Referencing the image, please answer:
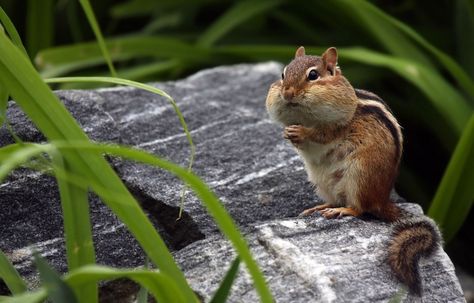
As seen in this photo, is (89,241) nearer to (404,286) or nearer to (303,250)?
(303,250)

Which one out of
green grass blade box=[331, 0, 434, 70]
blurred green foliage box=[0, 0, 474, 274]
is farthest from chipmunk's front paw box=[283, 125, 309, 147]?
green grass blade box=[331, 0, 434, 70]

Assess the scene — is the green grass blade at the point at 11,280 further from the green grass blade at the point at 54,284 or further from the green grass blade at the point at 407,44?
the green grass blade at the point at 407,44

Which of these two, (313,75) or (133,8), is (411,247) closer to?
(313,75)

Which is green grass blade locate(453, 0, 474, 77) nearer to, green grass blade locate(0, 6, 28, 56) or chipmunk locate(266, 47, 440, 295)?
chipmunk locate(266, 47, 440, 295)

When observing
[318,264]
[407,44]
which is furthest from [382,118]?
[407,44]

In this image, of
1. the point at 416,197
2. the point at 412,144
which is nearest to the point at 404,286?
the point at 416,197
